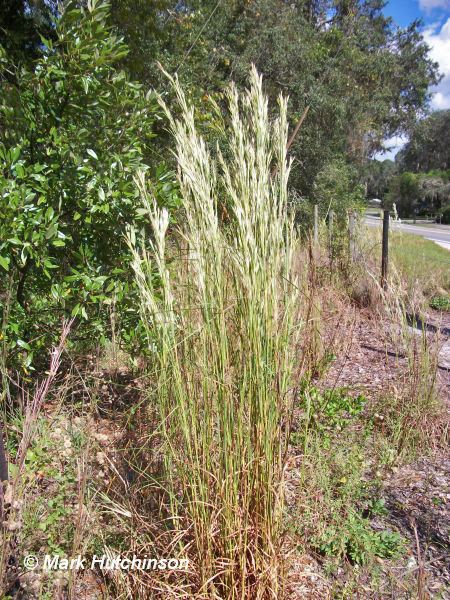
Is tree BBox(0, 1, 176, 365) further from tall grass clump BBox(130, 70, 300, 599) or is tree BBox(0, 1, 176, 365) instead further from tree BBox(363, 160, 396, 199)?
tree BBox(363, 160, 396, 199)

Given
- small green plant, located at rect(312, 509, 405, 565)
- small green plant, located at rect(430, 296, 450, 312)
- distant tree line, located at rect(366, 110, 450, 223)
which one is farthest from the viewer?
distant tree line, located at rect(366, 110, 450, 223)

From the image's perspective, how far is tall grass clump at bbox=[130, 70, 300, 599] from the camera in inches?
55.5

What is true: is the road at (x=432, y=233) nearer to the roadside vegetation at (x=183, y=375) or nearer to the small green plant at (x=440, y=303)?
the small green plant at (x=440, y=303)

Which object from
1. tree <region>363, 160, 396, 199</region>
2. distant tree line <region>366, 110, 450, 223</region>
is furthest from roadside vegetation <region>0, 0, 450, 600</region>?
tree <region>363, 160, 396, 199</region>

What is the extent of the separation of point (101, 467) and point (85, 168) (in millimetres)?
1541

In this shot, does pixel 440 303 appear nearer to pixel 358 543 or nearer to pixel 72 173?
pixel 358 543

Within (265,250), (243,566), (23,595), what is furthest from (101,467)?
(265,250)

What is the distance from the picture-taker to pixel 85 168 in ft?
7.95

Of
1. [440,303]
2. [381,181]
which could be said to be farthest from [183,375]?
[381,181]

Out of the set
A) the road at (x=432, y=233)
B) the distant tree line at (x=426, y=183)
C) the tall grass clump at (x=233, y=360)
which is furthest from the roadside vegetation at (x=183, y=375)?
the distant tree line at (x=426, y=183)

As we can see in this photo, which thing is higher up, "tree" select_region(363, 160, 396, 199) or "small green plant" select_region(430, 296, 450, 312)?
"tree" select_region(363, 160, 396, 199)

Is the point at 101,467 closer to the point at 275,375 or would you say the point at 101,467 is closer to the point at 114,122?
the point at 275,375

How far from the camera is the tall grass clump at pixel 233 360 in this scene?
1.41 metres

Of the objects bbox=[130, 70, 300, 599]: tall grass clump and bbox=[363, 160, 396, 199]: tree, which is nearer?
bbox=[130, 70, 300, 599]: tall grass clump
